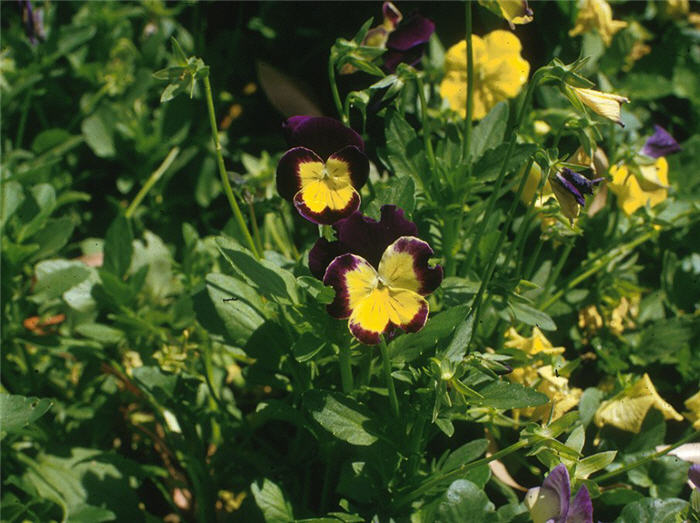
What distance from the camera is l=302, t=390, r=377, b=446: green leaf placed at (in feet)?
3.44

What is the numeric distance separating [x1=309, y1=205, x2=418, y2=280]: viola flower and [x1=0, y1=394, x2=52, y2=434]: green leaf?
51 centimetres

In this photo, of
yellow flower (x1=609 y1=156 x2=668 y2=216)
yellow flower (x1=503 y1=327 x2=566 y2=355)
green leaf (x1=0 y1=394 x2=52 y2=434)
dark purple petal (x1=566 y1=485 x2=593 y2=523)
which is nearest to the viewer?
dark purple petal (x1=566 y1=485 x2=593 y2=523)

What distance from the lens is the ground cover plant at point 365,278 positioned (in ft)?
3.41

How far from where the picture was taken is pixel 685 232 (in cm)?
170

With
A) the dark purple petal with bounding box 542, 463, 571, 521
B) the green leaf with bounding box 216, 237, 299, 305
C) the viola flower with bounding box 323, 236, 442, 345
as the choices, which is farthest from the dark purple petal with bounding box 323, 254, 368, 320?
the dark purple petal with bounding box 542, 463, 571, 521

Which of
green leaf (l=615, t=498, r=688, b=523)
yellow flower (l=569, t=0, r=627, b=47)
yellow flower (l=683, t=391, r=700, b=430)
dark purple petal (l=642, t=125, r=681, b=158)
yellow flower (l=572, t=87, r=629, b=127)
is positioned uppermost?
yellow flower (l=572, t=87, r=629, b=127)

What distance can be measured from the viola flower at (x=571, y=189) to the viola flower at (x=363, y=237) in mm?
197

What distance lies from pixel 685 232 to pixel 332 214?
1048 mm

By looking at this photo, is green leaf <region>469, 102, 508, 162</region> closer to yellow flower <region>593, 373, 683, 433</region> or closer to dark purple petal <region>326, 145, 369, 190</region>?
dark purple petal <region>326, 145, 369, 190</region>

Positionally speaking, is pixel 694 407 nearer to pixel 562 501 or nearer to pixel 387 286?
pixel 562 501

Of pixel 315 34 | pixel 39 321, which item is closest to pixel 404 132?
pixel 39 321

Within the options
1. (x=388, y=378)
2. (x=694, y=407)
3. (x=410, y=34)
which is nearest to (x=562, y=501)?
(x=388, y=378)

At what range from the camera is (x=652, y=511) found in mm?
1061

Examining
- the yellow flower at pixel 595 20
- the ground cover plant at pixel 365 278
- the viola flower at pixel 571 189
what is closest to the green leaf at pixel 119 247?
the ground cover plant at pixel 365 278
